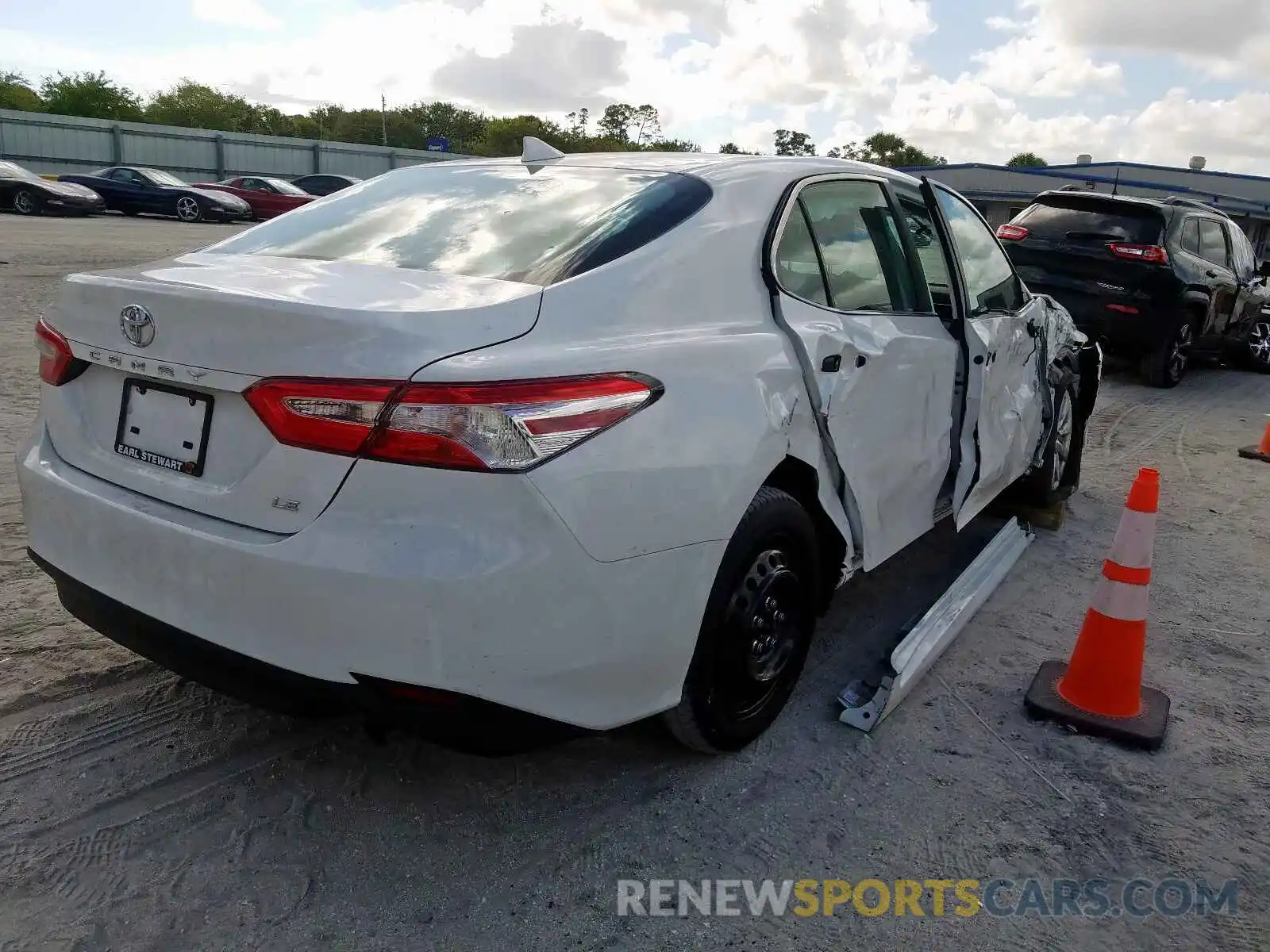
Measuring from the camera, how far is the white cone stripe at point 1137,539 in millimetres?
3219

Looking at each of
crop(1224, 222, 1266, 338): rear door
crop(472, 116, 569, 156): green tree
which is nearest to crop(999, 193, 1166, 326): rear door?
crop(1224, 222, 1266, 338): rear door

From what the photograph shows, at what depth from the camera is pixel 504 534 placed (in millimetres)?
1983

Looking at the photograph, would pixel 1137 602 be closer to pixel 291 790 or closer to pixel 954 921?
pixel 954 921

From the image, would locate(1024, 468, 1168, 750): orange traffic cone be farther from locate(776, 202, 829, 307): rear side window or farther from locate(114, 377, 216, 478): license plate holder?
locate(114, 377, 216, 478): license plate holder

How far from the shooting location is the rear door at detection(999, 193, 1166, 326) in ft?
30.6

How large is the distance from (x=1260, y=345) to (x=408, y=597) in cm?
1223

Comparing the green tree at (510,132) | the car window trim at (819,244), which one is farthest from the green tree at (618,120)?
the car window trim at (819,244)

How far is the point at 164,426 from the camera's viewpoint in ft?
7.48

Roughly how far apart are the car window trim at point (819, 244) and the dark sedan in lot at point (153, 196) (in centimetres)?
2525

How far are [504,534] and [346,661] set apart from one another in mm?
437

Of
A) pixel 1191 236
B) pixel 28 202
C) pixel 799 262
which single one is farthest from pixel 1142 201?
pixel 28 202

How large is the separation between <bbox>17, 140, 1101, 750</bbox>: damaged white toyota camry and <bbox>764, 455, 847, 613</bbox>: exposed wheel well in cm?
2

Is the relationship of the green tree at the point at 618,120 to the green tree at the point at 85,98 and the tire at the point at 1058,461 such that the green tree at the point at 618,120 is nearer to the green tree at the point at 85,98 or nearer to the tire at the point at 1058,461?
the green tree at the point at 85,98

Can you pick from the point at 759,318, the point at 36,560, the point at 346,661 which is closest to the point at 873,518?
the point at 759,318
